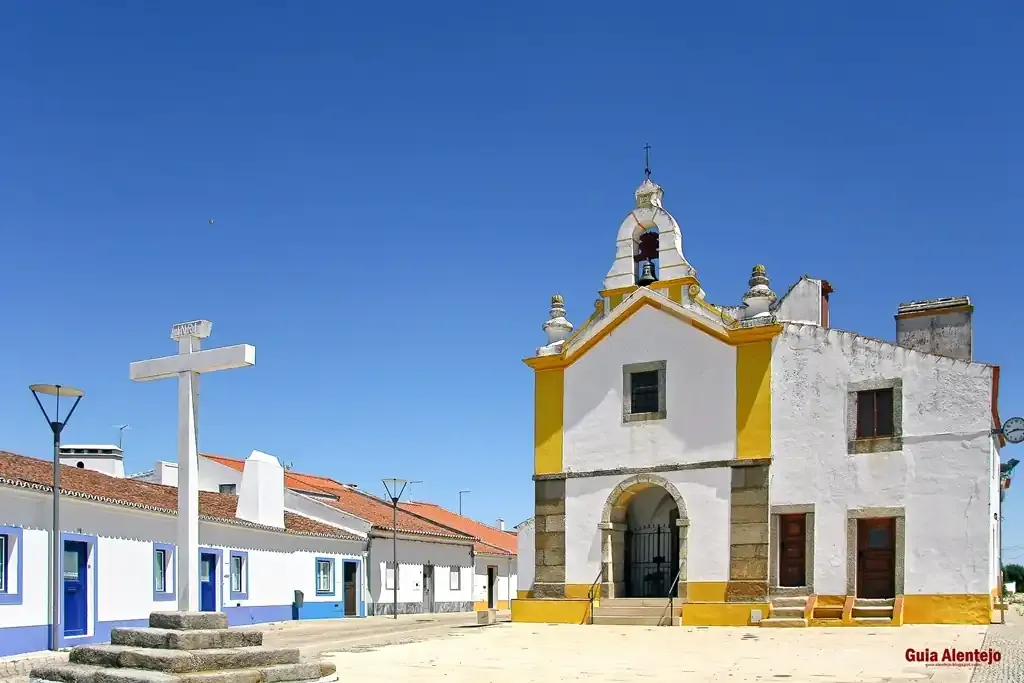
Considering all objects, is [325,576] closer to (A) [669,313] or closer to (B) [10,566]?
(A) [669,313]

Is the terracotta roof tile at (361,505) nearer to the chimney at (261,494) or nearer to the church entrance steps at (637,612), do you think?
the chimney at (261,494)

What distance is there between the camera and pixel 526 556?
2589 cm

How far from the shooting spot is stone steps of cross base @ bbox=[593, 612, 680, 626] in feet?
68.2

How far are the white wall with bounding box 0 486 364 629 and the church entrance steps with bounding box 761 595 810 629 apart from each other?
40.9 feet

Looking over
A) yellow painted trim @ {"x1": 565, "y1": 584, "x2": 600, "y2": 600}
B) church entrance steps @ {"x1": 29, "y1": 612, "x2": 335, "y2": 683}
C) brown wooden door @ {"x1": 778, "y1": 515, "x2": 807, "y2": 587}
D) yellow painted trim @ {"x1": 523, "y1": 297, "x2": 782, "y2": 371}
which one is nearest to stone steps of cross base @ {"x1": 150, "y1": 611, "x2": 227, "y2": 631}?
church entrance steps @ {"x1": 29, "y1": 612, "x2": 335, "y2": 683}

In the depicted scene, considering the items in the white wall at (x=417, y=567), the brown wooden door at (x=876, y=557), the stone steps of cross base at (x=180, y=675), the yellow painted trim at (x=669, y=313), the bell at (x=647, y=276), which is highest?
the bell at (x=647, y=276)

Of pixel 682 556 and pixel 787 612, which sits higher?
pixel 682 556

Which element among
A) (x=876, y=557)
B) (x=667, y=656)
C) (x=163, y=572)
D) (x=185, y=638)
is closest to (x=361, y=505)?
(x=163, y=572)

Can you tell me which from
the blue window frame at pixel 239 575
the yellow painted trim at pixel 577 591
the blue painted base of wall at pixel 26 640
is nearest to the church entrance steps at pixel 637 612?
the yellow painted trim at pixel 577 591

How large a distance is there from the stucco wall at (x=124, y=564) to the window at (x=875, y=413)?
14.3 metres

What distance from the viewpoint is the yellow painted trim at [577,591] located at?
890 inches

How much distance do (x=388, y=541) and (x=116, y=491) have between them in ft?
40.8

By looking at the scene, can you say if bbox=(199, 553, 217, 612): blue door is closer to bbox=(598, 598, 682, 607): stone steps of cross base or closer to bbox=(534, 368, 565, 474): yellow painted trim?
bbox=(534, 368, 565, 474): yellow painted trim

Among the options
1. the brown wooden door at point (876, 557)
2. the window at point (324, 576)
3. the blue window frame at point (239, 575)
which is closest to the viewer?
the brown wooden door at point (876, 557)
